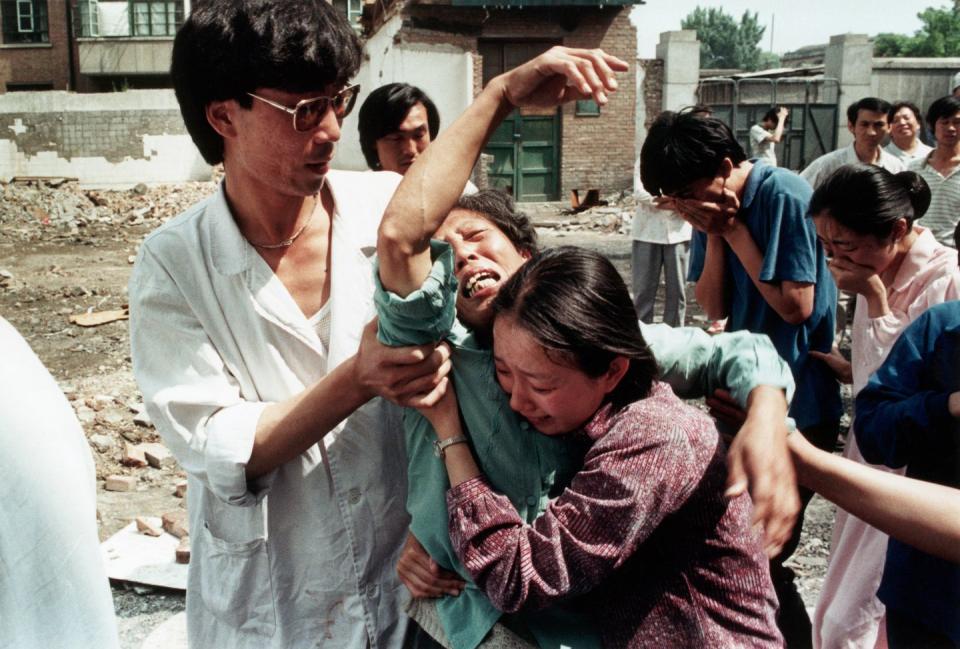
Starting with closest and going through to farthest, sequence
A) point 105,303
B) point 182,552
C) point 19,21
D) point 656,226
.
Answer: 1. point 182,552
2. point 656,226
3. point 105,303
4. point 19,21

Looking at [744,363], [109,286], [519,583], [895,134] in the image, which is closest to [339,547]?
[519,583]

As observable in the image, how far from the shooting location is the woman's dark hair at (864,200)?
2.70 meters

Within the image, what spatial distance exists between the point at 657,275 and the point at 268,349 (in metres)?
5.77

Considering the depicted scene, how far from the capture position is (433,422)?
154 cm

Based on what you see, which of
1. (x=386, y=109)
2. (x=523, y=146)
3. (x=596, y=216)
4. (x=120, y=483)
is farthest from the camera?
(x=523, y=146)

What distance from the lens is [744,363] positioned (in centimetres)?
153

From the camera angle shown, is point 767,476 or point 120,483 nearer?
point 767,476

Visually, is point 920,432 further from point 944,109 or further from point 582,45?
point 582,45

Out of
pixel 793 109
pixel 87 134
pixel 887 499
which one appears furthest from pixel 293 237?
pixel 87 134

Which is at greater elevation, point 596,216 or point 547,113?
point 547,113

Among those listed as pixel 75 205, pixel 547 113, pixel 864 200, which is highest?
pixel 547 113

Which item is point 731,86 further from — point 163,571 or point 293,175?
point 293,175

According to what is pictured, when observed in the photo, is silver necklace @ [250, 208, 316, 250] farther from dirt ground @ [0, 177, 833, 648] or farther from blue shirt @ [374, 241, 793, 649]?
dirt ground @ [0, 177, 833, 648]

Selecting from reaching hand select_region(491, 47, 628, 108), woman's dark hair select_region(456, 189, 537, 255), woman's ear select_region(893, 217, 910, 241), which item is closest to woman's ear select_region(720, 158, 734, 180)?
woman's ear select_region(893, 217, 910, 241)
